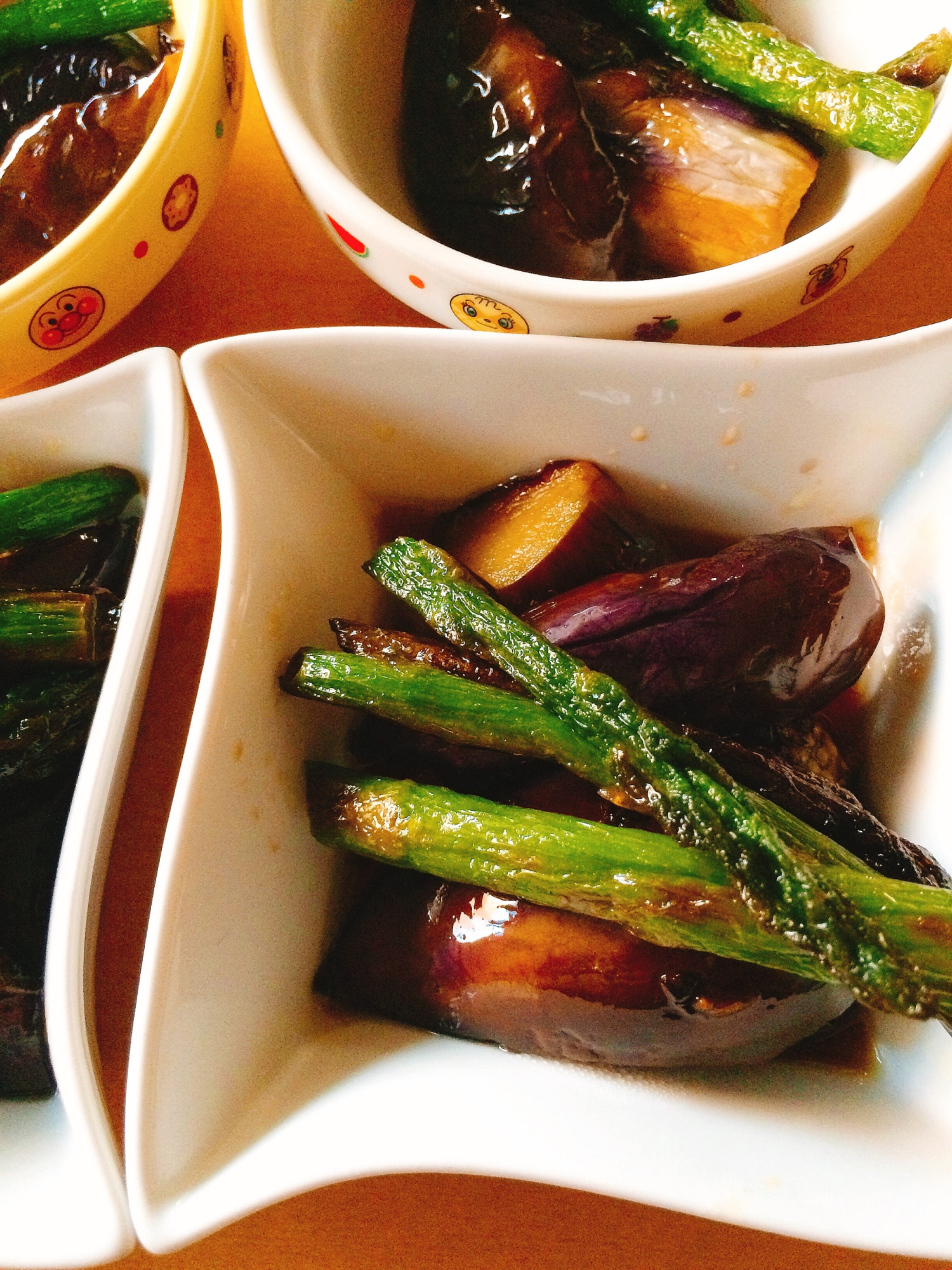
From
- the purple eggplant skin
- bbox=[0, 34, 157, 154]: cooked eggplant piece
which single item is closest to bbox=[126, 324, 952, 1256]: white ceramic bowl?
the purple eggplant skin

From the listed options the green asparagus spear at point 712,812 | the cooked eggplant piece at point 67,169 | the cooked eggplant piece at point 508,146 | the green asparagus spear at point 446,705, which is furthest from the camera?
the cooked eggplant piece at point 67,169

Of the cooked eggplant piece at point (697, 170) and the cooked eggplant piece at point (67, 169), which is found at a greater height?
the cooked eggplant piece at point (697, 170)

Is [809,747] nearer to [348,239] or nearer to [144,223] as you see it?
[348,239]

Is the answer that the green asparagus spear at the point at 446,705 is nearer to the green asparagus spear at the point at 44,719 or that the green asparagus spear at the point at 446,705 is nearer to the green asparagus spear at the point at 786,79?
the green asparagus spear at the point at 44,719

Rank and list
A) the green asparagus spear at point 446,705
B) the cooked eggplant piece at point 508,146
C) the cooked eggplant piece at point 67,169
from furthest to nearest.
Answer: the cooked eggplant piece at point 67,169
the cooked eggplant piece at point 508,146
the green asparagus spear at point 446,705

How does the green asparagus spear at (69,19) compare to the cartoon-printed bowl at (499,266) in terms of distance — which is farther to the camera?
the green asparagus spear at (69,19)

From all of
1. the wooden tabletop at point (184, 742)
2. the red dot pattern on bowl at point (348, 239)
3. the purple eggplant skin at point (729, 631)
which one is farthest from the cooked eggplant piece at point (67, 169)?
the purple eggplant skin at point (729, 631)
